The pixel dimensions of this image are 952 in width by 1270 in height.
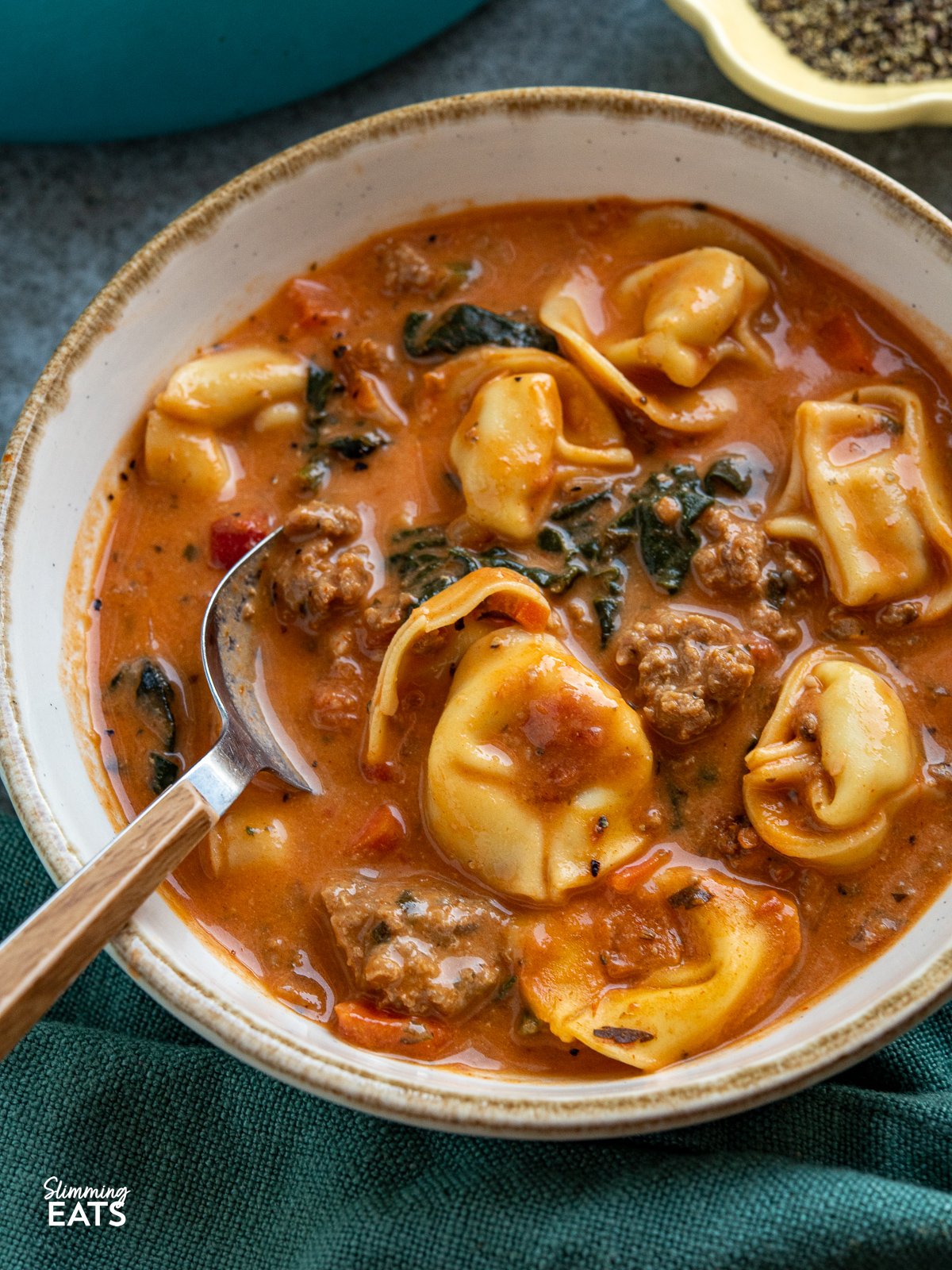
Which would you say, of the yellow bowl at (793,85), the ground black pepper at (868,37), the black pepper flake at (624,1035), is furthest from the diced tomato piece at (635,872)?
the ground black pepper at (868,37)

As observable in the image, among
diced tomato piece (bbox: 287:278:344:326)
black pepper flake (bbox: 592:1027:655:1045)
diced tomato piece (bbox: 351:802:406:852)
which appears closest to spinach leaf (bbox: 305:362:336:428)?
diced tomato piece (bbox: 287:278:344:326)

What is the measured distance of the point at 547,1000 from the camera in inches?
144

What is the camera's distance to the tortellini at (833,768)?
3754 millimetres

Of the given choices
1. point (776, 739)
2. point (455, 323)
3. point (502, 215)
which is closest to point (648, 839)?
point (776, 739)

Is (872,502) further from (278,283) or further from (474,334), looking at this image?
(278,283)

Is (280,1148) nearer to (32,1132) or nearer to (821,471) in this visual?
(32,1132)

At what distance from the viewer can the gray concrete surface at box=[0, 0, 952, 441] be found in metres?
5.16

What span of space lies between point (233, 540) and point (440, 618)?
788mm

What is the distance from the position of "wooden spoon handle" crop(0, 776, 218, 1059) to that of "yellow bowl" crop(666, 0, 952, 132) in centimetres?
328

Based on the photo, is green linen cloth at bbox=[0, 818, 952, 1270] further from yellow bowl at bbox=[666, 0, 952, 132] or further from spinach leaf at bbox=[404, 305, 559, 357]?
yellow bowl at bbox=[666, 0, 952, 132]

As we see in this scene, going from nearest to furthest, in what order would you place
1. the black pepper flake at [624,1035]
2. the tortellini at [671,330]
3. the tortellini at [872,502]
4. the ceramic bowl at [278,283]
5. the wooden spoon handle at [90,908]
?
the wooden spoon handle at [90,908], the ceramic bowl at [278,283], the black pepper flake at [624,1035], the tortellini at [872,502], the tortellini at [671,330]

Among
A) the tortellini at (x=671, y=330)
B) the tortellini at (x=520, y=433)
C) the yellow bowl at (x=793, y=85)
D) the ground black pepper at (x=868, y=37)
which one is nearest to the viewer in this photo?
the tortellini at (x=520, y=433)

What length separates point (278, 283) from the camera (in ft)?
14.9

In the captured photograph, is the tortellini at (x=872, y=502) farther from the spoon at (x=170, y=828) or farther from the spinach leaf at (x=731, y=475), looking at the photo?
the spoon at (x=170, y=828)
